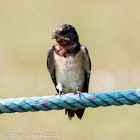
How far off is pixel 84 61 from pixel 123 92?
205cm

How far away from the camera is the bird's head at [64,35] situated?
23.4 feet

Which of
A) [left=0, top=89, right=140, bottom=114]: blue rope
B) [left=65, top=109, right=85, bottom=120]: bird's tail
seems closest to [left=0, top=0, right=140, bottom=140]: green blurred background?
[left=65, top=109, right=85, bottom=120]: bird's tail

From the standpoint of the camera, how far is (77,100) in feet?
17.9

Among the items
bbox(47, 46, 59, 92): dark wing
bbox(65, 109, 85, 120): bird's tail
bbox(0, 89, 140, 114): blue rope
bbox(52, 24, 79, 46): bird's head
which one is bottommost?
bbox(65, 109, 85, 120): bird's tail

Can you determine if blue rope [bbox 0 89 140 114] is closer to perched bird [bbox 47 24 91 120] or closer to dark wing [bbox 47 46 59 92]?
perched bird [bbox 47 24 91 120]

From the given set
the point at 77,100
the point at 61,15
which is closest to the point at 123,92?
the point at 77,100

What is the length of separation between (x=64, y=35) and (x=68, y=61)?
0.91 feet

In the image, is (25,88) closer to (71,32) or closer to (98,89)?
(98,89)

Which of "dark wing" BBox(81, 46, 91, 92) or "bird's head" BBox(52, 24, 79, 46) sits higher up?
"bird's head" BBox(52, 24, 79, 46)

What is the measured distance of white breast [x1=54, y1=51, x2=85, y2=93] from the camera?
23.7 feet

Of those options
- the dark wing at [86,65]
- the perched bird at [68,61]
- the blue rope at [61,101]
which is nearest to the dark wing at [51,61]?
the perched bird at [68,61]

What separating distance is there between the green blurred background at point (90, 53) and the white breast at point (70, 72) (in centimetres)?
110

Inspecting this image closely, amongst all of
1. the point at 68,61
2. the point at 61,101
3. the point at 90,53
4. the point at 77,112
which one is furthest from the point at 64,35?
the point at 90,53

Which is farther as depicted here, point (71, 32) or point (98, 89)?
point (98, 89)
